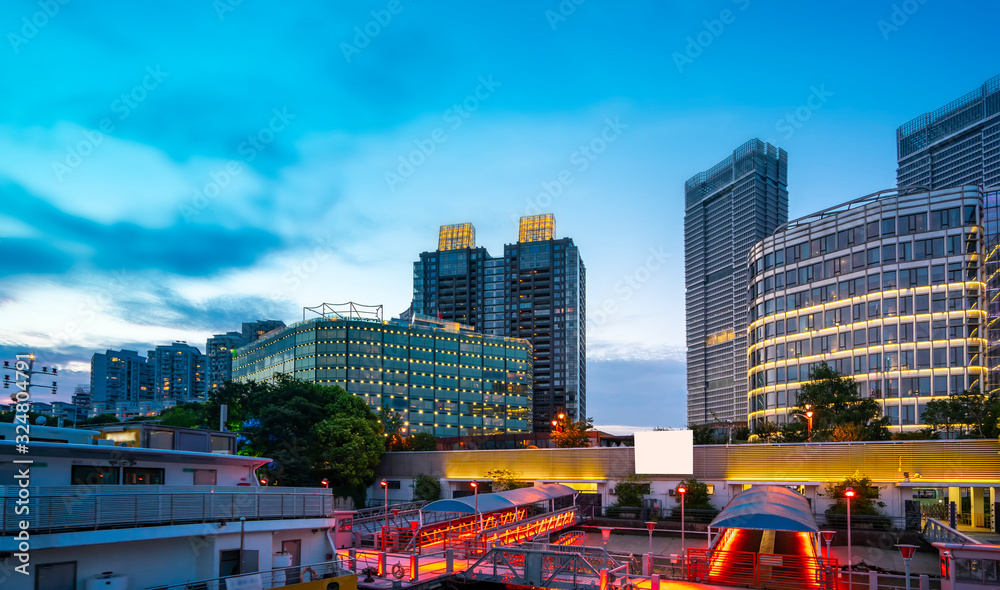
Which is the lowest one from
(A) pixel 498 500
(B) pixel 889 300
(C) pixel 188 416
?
(A) pixel 498 500

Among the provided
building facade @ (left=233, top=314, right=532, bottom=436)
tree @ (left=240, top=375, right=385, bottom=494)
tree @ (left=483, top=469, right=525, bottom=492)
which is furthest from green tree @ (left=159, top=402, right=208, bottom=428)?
tree @ (left=483, top=469, right=525, bottom=492)

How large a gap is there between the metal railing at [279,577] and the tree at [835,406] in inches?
2010

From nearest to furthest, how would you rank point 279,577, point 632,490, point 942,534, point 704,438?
point 279,577, point 942,534, point 632,490, point 704,438

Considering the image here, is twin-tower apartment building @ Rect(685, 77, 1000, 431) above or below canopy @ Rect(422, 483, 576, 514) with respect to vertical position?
above

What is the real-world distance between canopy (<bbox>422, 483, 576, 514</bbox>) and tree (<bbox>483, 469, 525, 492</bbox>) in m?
4.79

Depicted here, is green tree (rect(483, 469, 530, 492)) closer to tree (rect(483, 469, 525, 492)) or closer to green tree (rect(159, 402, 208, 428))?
tree (rect(483, 469, 525, 492))

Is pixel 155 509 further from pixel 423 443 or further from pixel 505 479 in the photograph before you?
pixel 423 443

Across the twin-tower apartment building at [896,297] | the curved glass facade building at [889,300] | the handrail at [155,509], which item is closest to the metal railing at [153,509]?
the handrail at [155,509]

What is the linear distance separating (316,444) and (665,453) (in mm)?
32327

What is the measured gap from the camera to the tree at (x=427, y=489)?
202ft

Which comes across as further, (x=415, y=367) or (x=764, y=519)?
(x=415, y=367)

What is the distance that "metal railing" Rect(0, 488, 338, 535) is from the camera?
59.5ft

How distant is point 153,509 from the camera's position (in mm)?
21188

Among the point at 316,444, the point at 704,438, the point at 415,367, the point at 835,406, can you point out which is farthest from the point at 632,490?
the point at 415,367
